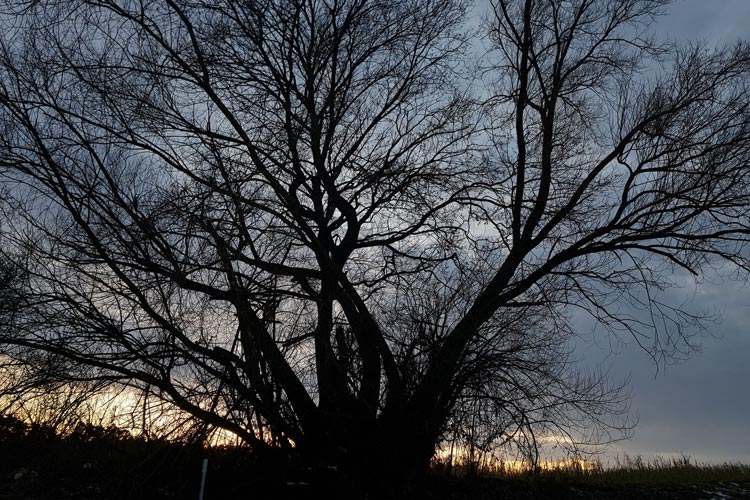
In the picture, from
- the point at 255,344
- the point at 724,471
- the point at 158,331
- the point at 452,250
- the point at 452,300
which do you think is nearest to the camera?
the point at 255,344

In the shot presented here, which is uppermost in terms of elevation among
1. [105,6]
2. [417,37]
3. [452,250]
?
[417,37]

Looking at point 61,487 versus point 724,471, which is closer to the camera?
point 61,487

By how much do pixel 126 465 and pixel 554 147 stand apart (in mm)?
7604

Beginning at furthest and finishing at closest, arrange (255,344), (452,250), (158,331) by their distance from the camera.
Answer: (452,250)
(158,331)
(255,344)

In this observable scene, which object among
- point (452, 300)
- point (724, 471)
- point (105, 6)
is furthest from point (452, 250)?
point (724, 471)

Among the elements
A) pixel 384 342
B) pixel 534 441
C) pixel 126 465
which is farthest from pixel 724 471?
pixel 126 465

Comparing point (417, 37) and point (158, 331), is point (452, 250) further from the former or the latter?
point (158, 331)

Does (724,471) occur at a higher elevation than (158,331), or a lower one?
lower

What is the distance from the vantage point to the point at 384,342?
7.77 metres

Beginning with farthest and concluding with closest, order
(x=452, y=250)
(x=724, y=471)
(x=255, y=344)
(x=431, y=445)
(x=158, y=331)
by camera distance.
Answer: (x=724, y=471), (x=452, y=250), (x=431, y=445), (x=158, y=331), (x=255, y=344)

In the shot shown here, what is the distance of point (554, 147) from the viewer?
9961 mm

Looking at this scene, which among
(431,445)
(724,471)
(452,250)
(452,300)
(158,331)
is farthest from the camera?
(724,471)

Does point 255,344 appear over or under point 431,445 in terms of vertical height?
over

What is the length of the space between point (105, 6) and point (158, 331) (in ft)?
12.5
